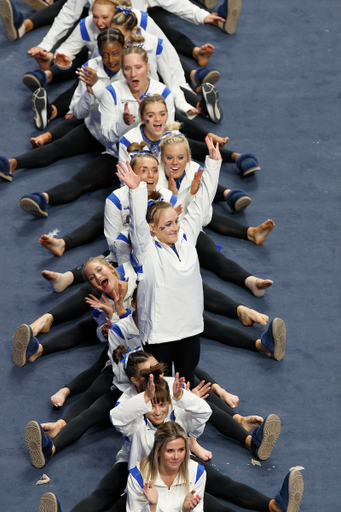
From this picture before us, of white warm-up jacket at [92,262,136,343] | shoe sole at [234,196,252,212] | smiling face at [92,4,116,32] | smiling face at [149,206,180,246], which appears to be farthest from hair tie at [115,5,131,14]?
smiling face at [149,206,180,246]

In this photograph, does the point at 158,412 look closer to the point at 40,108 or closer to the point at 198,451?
the point at 198,451

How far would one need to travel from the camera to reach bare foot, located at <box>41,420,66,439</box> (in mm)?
3457

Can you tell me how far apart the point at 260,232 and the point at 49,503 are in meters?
1.99

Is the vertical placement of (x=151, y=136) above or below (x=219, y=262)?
above

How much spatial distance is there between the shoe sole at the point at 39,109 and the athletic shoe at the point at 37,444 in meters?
2.32

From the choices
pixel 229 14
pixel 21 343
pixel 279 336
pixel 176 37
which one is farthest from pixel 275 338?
pixel 229 14

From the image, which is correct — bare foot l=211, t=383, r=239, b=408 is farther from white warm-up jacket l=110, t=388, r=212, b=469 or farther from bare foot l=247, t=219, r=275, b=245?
bare foot l=247, t=219, r=275, b=245

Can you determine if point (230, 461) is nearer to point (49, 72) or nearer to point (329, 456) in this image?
point (329, 456)

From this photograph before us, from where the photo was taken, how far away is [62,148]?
4805mm

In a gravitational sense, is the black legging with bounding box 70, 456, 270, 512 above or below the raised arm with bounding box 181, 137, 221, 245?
below

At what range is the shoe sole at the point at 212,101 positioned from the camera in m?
5.00

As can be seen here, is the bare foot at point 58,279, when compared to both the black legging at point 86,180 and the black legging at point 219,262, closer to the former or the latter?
the black legging at point 86,180

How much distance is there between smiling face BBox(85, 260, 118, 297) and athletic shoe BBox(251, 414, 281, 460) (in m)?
Result: 0.89

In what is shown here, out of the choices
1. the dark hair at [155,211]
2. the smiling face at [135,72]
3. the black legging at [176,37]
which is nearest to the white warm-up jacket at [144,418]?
the dark hair at [155,211]
